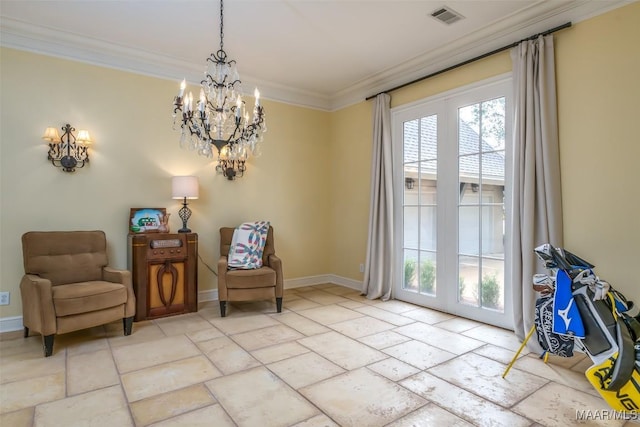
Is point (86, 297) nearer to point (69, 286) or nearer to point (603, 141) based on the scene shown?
point (69, 286)

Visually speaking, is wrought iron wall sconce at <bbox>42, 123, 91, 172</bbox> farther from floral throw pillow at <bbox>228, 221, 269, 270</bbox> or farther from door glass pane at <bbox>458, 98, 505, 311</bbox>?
door glass pane at <bbox>458, 98, 505, 311</bbox>

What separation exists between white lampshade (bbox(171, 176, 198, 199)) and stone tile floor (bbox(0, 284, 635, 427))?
1.31m

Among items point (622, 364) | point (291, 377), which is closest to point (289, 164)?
point (291, 377)

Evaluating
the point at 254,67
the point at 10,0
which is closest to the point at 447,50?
the point at 254,67

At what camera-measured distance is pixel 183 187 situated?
383cm

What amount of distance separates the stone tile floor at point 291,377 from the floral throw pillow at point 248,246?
68 cm

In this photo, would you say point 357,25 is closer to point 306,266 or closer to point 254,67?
point 254,67

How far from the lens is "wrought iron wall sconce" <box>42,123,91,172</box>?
3.43m

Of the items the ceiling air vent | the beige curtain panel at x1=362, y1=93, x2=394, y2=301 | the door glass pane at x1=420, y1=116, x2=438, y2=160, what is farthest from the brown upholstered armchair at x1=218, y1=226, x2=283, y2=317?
the ceiling air vent

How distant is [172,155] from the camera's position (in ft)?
13.5

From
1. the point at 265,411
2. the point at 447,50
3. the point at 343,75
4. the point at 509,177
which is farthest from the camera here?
the point at 343,75

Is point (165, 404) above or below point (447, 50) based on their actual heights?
below

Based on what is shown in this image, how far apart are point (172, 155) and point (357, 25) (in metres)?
2.46

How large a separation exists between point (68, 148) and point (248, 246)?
2029 millimetres
